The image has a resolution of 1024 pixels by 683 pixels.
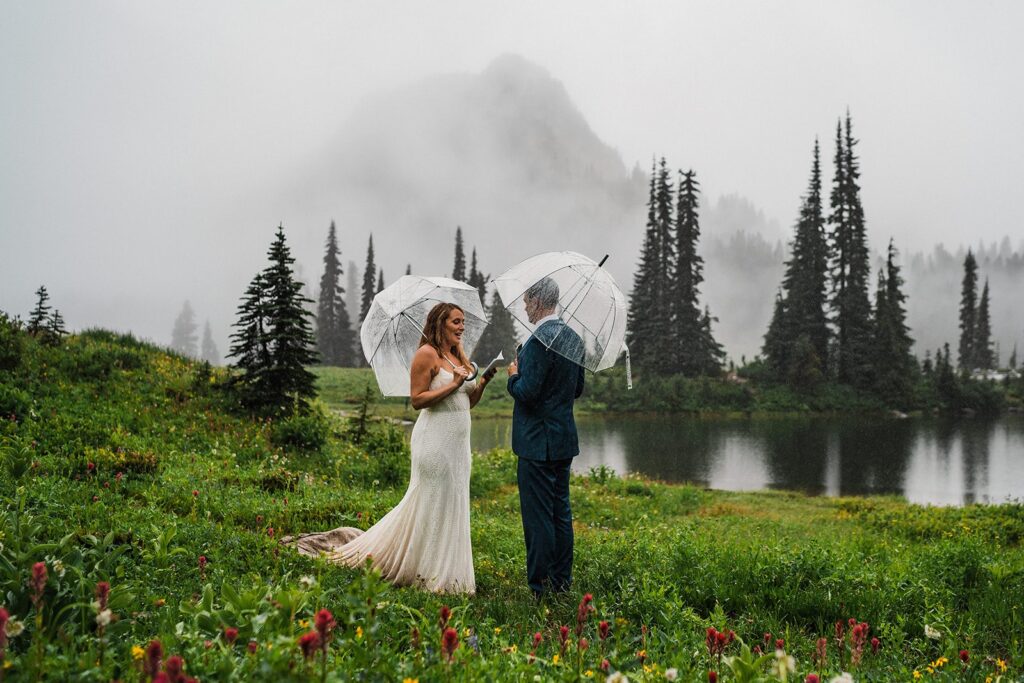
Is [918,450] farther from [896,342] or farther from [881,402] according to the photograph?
[896,342]

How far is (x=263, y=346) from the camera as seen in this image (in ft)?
46.6

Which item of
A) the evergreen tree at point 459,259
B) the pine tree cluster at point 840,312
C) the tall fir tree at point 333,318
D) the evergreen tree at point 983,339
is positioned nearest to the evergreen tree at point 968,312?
the evergreen tree at point 983,339

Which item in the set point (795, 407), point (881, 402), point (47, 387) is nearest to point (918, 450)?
point (795, 407)

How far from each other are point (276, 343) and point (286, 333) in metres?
0.31

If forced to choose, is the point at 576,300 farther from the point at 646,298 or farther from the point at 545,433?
the point at 646,298

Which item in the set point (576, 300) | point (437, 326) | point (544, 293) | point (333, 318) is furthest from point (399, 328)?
point (333, 318)

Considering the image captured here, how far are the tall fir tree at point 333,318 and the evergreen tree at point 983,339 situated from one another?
7777cm

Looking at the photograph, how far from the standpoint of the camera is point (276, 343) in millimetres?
14383

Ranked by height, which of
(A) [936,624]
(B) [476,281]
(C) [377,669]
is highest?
(B) [476,281]

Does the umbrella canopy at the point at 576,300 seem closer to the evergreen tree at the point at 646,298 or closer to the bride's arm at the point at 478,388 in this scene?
the bride's arm at the point at 478,388

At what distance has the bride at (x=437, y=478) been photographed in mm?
5520

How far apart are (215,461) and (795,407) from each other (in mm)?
44324

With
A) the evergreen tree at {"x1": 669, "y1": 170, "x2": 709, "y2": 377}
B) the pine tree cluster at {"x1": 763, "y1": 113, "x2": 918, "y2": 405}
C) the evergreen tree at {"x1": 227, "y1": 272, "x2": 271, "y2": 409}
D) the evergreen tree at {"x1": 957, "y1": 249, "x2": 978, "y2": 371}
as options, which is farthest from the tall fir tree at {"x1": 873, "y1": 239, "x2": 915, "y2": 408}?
the evergreen tree at {"x1": 227, "y1": 272, "x2": 271, "y2": 409}

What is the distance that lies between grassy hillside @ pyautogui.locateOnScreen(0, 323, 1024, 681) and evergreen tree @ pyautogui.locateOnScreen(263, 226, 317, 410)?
43.7 inches
